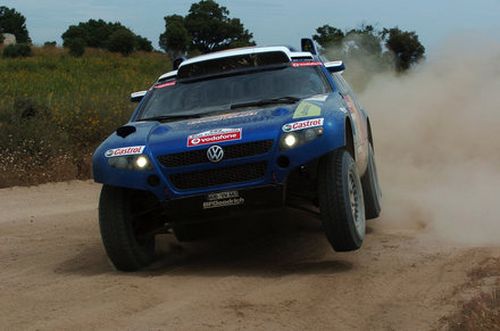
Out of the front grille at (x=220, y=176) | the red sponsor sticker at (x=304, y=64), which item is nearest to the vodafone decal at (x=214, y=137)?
the front grille at (x=220, y=176)

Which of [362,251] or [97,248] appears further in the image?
[97,248]

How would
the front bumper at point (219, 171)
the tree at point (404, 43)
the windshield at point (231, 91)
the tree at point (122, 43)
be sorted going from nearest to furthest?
the front bumper at point (219, 171) → the windshield at point (231, 91) → the tree at point (404, 43) → the tree at point (122, 43)

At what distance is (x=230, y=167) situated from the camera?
5.84 metres

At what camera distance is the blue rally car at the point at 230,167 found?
580 cm

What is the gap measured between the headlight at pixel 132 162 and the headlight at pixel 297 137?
102 centimetres

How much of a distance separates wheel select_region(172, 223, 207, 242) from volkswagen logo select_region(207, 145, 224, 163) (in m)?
2.09

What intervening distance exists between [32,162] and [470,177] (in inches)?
317

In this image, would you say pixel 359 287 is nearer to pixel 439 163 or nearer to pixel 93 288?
pixel 93 288

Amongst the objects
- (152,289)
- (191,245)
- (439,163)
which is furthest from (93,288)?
(439,163)

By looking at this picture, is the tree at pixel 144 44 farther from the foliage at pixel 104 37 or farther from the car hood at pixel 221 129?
the car hood at pixel 221 129

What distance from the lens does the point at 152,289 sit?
558 cm

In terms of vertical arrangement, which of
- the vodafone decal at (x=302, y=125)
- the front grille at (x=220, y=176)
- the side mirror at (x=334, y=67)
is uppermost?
the side mirror at (x=334, y=67)

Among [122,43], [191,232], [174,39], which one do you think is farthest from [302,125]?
[122,43]

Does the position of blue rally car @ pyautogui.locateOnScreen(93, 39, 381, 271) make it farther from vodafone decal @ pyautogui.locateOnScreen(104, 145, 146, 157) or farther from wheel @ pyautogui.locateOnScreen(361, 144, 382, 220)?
wheel @ pyautogui.locateOnScreen(361, 144, 382, 220)
